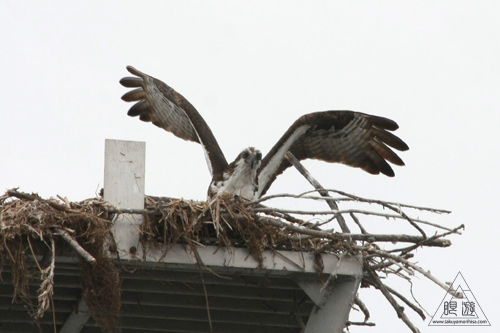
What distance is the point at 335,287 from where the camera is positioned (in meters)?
6.67

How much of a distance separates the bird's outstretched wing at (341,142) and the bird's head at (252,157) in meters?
0.27

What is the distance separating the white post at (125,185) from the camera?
20.8 feet

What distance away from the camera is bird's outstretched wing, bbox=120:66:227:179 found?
31.1 ft

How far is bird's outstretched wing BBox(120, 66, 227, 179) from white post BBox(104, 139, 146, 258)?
8.22 feet

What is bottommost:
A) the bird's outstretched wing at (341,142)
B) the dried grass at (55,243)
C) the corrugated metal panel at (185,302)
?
the corrugated metal panel at (185,302)

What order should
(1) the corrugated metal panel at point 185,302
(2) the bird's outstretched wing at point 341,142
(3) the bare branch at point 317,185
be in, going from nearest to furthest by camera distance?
(1) the corrugated metal panel at point 185,302 → (3) the bare branch at point 317,185 → (2) the bird's outstretched wing at point 341,142

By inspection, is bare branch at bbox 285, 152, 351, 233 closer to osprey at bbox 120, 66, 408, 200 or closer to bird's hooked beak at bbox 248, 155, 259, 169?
osprey at bbox 120, 66, 408, 200

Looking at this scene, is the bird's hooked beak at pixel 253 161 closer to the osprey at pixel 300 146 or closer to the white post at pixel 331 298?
the osprey at pixel 300 146

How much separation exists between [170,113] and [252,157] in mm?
1665

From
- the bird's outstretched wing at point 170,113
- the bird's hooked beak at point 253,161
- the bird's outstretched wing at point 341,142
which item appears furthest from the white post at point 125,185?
the bird's outstretched wing at point 341,142

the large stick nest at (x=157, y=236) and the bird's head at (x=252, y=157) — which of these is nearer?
the large stick nest at (x=157, y=236)

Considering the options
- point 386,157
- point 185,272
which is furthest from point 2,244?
point 386,157

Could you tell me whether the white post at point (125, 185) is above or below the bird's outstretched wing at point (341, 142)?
below

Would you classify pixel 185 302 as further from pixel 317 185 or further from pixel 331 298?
pixel 317 185
